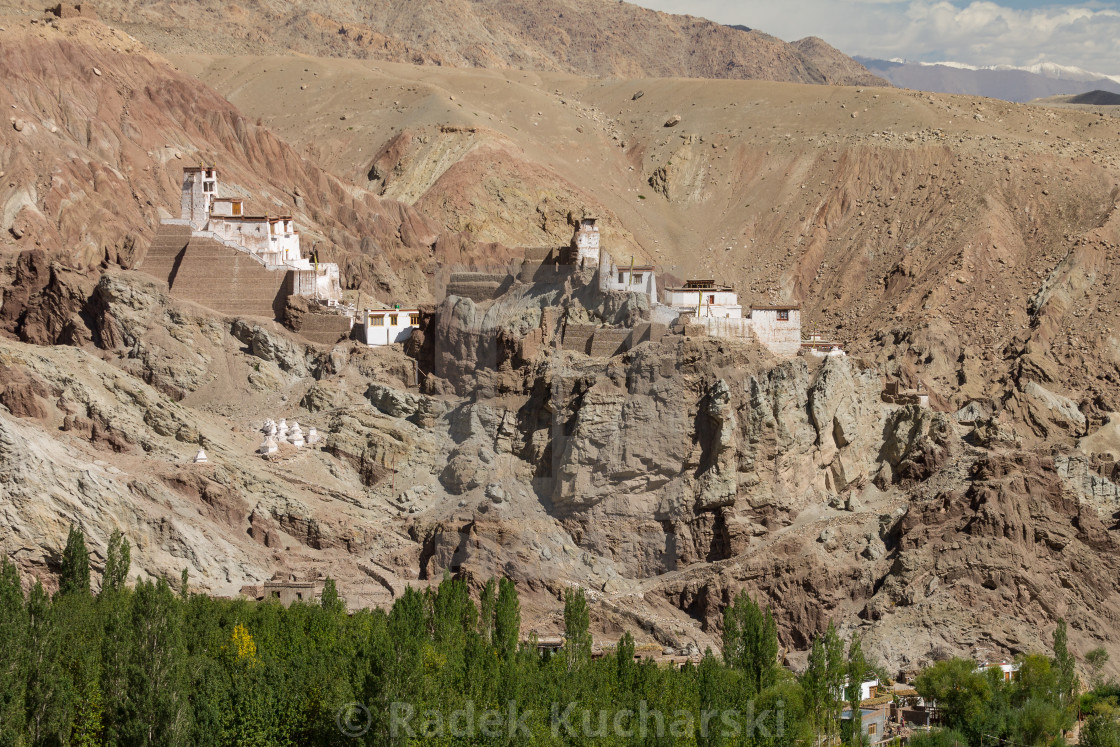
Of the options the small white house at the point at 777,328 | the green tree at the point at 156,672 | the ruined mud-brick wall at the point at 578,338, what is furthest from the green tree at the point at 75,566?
the small white house at the point at 777,328

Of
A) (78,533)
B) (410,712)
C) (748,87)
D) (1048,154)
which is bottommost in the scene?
(410,712)

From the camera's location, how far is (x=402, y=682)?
52062 millimetres

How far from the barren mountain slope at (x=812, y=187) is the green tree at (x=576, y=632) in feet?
92.6

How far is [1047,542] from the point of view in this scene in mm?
74750

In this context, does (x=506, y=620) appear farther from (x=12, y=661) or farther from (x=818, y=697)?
(x=12, y=661)

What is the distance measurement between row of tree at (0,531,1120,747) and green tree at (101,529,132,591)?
80mm

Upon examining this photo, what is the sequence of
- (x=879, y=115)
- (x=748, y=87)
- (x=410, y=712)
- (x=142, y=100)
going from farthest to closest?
(x=748, y=87)
(x=879, y=115)
(x=142, y=100)
(x=410, y=712)

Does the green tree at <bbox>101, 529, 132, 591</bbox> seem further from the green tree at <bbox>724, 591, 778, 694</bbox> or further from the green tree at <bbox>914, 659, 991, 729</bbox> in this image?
the green tree at <bbox>914, 659, 991, 729</bbox>

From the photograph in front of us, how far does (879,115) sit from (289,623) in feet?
238

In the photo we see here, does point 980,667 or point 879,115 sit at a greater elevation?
point 879,115

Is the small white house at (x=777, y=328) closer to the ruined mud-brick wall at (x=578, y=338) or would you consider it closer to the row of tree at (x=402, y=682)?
the ruined mud-brick wall at (x=578, y=338)

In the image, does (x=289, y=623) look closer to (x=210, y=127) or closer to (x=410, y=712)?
(x=410, y=712)

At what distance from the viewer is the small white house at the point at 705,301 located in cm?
7981

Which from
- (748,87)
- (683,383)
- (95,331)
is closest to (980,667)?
(683,383)
